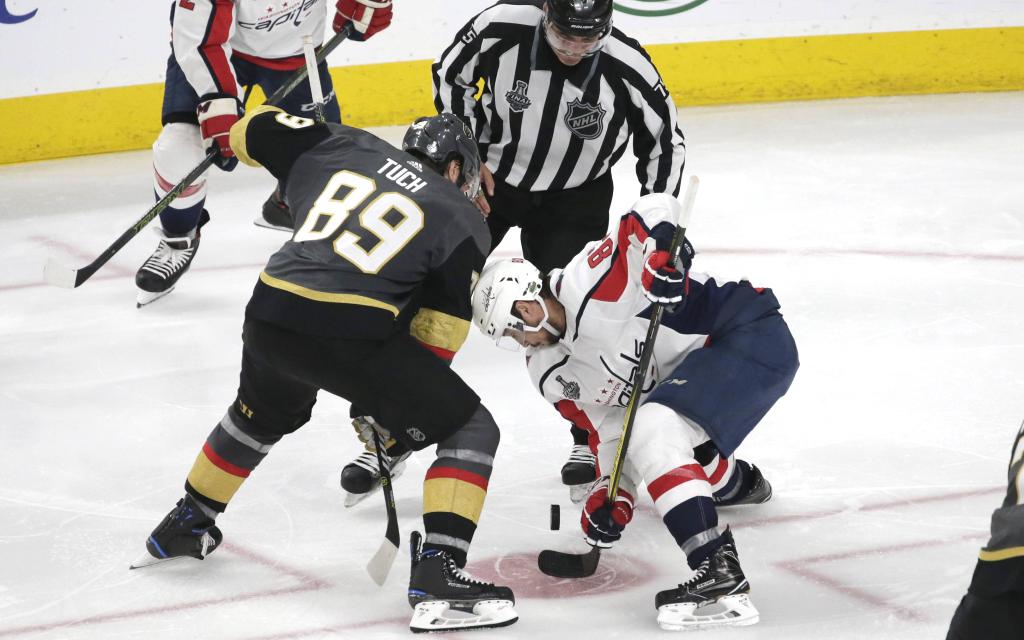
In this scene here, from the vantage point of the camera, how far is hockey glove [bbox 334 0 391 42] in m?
4.45

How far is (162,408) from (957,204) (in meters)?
3.14

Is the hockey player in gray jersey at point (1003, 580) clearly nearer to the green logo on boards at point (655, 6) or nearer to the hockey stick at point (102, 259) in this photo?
the hockey stick at point (102, 259)

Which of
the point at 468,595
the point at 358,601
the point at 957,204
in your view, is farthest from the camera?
the point at 957,204

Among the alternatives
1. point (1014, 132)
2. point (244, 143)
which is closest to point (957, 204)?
point (1014, 132)

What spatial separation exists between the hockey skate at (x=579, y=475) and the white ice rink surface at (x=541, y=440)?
5cm

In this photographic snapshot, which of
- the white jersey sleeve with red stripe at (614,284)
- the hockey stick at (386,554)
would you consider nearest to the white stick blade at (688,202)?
the white jersey sleeve with red stripe at (614,284)

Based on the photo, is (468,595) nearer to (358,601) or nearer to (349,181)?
(358,601)

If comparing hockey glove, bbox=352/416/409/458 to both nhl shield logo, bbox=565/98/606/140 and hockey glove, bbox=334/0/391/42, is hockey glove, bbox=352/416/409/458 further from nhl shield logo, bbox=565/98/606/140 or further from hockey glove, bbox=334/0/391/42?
hockey glove, bbox=334/0/391/42

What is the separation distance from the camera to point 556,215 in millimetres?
3490

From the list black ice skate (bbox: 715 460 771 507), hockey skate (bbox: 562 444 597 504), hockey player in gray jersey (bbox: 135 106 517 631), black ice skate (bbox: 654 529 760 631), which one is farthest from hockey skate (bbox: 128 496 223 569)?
black ice skate (bbox: 715 460 771 507)

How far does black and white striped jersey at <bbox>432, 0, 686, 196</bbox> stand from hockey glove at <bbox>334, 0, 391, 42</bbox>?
3.52 feet

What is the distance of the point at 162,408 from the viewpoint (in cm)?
367

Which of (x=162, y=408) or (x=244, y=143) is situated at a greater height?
(x=244, y=143)

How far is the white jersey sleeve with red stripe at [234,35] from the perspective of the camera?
4.23 metres
